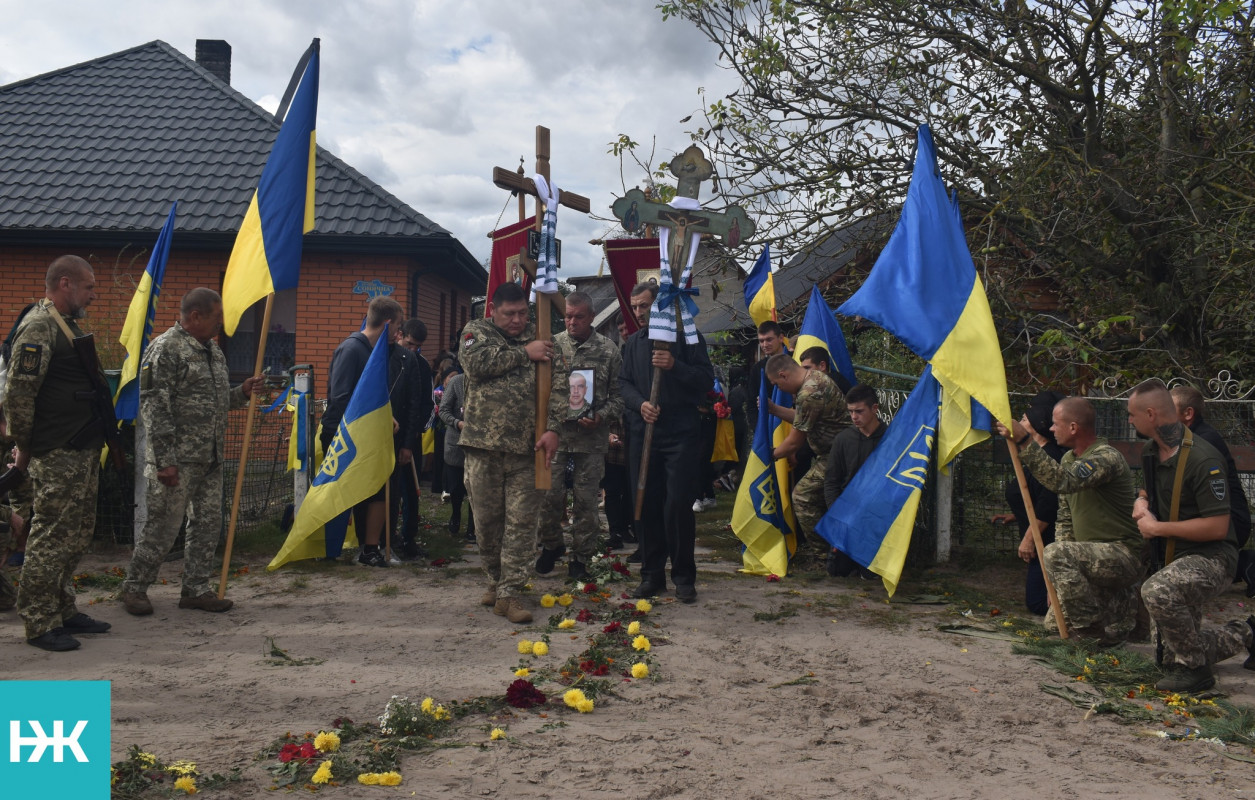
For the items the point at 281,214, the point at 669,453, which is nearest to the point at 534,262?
the point at 669,453

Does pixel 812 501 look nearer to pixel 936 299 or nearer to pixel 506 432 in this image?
pixel 936 299

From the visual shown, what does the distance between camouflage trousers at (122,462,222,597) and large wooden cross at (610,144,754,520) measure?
273cm

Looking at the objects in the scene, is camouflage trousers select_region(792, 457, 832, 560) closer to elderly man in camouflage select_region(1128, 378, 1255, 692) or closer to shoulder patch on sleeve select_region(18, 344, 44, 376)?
elderly man in camouflage select_region(1128, 378, 1255, 692)

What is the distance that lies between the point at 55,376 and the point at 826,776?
437 centimetres

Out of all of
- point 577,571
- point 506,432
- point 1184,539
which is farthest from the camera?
point 577,571

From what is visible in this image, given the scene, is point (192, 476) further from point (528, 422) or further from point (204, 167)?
point (204, 167)

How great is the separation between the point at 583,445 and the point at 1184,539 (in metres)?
3.83

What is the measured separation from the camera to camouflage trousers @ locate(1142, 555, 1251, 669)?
4.46 metres

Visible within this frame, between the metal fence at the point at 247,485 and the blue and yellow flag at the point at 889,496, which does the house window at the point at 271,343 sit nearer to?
the metal fence at the point at 247,485

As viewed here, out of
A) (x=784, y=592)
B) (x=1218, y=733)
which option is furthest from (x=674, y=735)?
(x=784, y=592)

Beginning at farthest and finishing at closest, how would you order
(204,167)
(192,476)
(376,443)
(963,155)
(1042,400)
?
(204,167), (963,155), (376,443), (1042,400), (192,476)

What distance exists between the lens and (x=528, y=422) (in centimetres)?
564

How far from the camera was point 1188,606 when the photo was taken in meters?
4.49

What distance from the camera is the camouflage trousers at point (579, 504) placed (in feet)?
22.0
